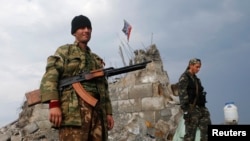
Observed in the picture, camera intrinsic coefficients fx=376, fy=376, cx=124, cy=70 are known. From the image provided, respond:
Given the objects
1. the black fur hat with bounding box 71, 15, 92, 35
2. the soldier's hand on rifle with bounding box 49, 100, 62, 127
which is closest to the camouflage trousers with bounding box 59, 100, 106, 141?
the soldier's hand on rifle with bounding box 49, 100, 62, 127

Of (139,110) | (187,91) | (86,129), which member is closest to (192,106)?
(187,91)

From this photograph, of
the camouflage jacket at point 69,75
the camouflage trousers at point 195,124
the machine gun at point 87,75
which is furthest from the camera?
the camouflage trousers at point 195,124

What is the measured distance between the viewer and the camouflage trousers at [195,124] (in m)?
5.70

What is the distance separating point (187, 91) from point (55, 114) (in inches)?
124

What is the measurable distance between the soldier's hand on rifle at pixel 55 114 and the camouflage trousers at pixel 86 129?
0.33 ft

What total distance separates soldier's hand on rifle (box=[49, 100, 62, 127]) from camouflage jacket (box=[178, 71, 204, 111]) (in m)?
Answer: 3.06

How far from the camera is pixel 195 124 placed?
573cm

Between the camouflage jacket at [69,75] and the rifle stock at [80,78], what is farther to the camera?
the rifle stock at [80,78]

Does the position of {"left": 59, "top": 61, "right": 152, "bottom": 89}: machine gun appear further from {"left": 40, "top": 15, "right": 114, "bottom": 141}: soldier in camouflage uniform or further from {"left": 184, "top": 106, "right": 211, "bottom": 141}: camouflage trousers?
{"left": 184, "top": 106, "right": 211, "bottom": 141}: camouflage trousers

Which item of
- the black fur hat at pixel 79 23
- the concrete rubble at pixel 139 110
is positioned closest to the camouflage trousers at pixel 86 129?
the black fur hat at pixel 79 23

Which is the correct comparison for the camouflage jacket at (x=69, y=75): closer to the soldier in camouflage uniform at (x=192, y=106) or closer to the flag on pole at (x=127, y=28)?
the soldier in camouflage uniform at (x=192, y=106)

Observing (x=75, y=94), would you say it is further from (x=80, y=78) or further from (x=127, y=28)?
(x=127, y=28)

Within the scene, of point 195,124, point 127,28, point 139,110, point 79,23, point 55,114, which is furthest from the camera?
point 127,28

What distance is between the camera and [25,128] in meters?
8.97
